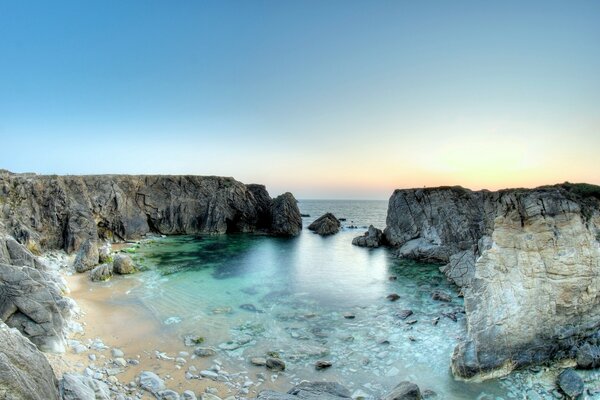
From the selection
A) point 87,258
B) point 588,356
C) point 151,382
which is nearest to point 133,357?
point 151,382

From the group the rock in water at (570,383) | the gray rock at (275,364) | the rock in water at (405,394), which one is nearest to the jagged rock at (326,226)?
the gray rock at (275,364)

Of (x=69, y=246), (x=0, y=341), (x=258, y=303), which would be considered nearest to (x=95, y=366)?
(x=0, y=341)

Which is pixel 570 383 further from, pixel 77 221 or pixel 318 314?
pixel 77 221

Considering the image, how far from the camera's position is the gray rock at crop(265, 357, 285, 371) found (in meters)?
13.5

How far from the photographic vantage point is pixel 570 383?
37.5 feet

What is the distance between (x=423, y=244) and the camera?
38906 millimetres

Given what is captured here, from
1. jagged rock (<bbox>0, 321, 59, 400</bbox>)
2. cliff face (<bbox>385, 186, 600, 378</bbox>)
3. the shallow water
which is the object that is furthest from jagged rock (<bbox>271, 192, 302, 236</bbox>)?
jagged rock (<bbox>0, 321, 59, 400</bbox>)

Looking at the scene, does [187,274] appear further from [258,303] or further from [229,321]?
[229,321]

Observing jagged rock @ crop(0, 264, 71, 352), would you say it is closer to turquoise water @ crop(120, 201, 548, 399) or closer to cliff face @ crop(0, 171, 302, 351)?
cliff face @ crop(0, 171, 302, 351)

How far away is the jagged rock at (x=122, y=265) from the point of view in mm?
27016

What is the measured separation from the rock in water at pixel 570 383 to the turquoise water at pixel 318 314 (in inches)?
76.3

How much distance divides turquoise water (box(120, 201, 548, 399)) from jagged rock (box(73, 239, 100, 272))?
4.31 meters

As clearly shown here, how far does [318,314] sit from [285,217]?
4022cm

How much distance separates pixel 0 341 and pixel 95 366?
687 centimetres
